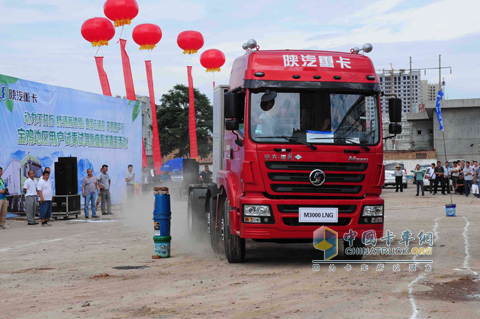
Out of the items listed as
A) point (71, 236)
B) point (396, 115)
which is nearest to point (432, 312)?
point (396, 115)

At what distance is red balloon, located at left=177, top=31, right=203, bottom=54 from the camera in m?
34.0

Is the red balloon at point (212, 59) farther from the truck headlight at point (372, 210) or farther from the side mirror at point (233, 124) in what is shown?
the truck headlight at point (372, 210)

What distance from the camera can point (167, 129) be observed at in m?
74.6

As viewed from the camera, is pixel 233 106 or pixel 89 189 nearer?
pixel 233 106

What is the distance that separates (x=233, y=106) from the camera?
9.83 metres

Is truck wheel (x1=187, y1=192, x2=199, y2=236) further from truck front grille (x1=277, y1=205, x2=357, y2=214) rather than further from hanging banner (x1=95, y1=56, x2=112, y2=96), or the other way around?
hanging banner (x1=95, y1=56, x2=112, y2=96)

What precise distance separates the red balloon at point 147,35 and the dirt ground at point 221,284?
19297mm

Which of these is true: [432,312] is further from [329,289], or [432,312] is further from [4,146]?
[4,146]

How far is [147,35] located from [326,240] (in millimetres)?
24314

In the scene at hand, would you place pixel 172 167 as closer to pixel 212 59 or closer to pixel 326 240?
pixel 212 59

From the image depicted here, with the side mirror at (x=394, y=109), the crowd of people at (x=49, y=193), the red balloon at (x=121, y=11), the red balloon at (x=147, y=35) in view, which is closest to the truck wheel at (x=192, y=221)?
the crowd of people at (x=49, y=193)

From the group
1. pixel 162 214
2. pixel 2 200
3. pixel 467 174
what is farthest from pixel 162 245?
pixel 467 174

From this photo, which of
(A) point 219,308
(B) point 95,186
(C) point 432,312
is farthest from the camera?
(B) point 95,186

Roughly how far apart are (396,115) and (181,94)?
6650 cm
